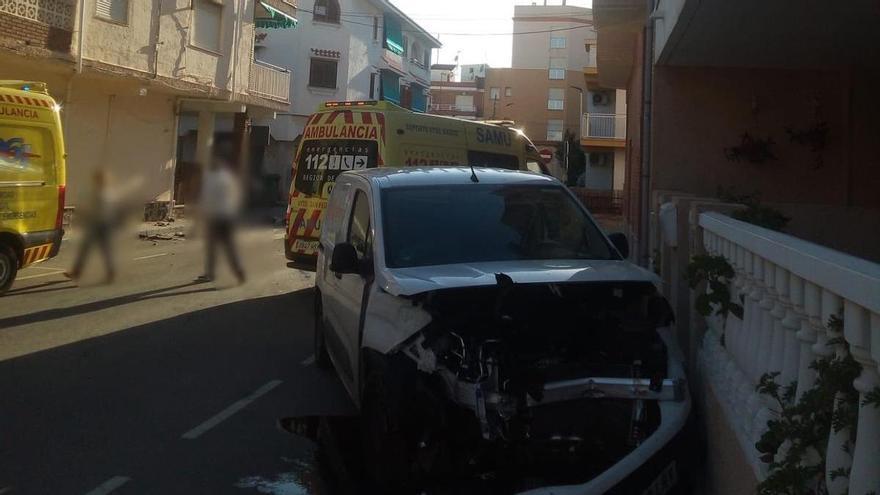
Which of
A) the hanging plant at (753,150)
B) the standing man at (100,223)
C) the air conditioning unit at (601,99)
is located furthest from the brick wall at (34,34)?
the air conditioning unit at (601,99)

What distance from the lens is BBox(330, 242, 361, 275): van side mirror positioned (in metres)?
5.00

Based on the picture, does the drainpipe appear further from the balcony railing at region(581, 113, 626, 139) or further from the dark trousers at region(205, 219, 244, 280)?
the balcony railing at region(581, 113, 626, 139)

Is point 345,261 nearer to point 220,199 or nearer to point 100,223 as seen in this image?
point 220,199

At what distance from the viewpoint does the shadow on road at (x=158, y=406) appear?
15.5 feet

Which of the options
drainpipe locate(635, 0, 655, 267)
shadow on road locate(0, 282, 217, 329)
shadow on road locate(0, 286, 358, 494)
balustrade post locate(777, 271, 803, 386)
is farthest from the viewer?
drainpipe locate(635, 0, 655, 267)

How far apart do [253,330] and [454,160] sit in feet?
11.5

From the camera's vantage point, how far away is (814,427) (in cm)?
241

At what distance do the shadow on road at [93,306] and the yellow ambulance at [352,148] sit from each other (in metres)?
1.40

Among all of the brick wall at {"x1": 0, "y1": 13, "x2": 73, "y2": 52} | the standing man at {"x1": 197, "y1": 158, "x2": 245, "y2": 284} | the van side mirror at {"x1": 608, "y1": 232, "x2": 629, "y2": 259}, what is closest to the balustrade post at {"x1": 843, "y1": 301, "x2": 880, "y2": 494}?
the standing man at {"x1": 197, "y1": 158, "x2": 245, "y2": 284}

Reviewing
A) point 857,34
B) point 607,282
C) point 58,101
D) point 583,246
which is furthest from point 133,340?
point 857,34

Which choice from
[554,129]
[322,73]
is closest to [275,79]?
[322,73]

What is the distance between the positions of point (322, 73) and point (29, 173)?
28.2 m

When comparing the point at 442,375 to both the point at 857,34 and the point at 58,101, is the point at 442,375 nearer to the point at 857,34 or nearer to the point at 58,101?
the point at 857,34

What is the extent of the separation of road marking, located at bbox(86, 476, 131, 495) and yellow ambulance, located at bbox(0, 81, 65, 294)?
3.68 metres
